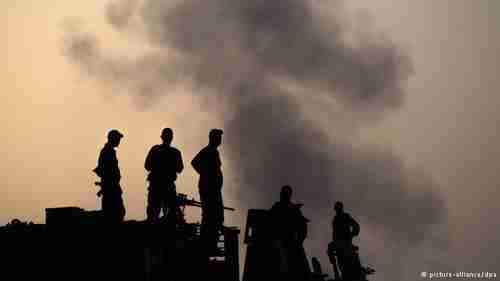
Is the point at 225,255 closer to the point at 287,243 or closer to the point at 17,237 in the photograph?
the point at 287,243

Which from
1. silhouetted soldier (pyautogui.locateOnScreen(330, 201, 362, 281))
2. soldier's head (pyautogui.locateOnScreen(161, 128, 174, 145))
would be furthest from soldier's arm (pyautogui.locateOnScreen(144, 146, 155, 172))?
silhouetted soldier (pyautogui.locateOnScreen(330, 201, 362, 281))

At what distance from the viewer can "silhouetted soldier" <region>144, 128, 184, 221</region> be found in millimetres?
22469

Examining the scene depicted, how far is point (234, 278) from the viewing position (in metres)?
23.7

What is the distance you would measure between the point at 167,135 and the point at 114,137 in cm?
105

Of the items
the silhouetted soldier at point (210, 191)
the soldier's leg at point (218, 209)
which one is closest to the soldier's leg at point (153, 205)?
the silhouetted soldier at point (210, 191)

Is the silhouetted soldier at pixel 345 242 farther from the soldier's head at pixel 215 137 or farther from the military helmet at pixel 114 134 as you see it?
the military helmet at pixel 114 134

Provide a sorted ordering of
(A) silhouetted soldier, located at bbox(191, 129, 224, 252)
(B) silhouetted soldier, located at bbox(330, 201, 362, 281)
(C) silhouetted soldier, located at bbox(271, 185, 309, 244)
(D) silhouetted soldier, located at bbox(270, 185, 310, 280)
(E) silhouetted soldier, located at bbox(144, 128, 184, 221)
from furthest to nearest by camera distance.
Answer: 1. (B) silhouetted soldier, located at bbox(330, 201, 362, 281)
2. (E) silhouetted soldier, located at bbox(144, 128, 184, 221)
3. (A) silhouetted soldier, located at bbox(191, 129, 224, 252)
4. (C) silhouetted soldier, located at bbox(271, 185, 309, 244)
5. (D) silhouetted soldier, located at bbox(270, 185, 310, 280)

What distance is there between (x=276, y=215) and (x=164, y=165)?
2517 mm

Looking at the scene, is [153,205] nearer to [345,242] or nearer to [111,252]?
[111,252]

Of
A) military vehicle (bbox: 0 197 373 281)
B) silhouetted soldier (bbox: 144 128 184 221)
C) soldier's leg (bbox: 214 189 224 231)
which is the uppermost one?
silhouetted soldier (bbox: 144 128 184 221)

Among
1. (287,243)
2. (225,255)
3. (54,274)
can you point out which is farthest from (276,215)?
(54,274)

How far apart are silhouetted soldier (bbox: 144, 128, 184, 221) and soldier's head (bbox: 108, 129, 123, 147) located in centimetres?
75

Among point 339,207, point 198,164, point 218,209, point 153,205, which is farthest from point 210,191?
point 339,207

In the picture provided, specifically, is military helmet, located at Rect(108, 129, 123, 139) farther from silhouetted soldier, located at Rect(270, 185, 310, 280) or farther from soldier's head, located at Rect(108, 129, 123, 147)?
silhouetted soldier, located at Rect(270, 185, 310, 280)
